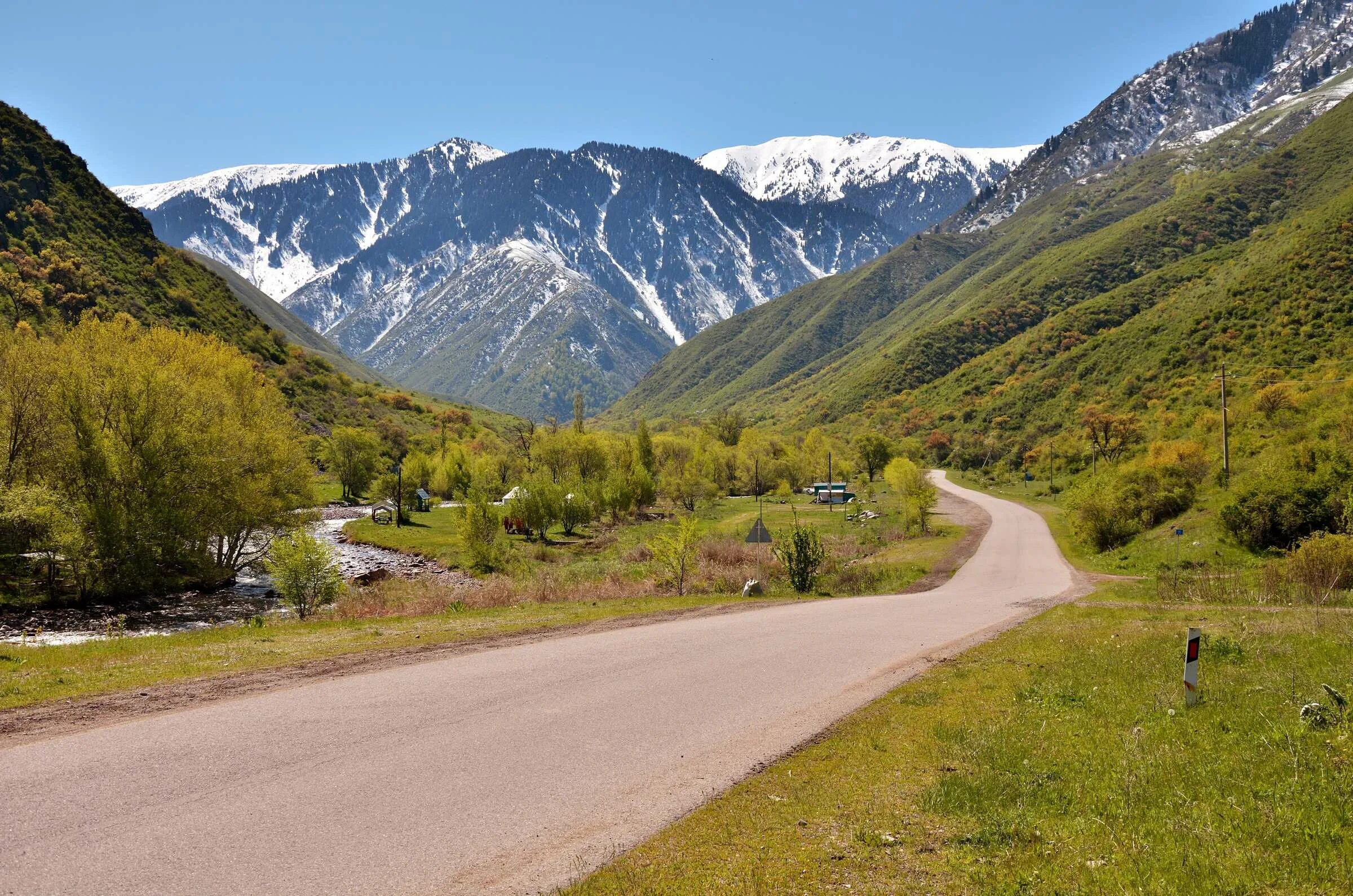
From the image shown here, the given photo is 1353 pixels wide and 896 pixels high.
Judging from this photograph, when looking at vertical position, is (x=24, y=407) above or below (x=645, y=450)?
above

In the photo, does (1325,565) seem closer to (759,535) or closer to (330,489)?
(759,535)

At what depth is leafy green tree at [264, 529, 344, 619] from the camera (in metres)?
28.0

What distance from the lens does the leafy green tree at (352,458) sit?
91.9 m

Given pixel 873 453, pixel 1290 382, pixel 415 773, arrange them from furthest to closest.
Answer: pixel 873 453 → pixel 1290 382 → pixel 415 773

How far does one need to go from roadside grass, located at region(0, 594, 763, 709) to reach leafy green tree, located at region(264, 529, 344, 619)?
6169 millimetres

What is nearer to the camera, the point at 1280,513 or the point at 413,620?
the point at 413,620

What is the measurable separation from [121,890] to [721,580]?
29795mm

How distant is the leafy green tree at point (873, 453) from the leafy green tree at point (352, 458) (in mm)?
77014

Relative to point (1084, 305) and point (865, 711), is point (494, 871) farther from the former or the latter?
point (1084, 305)

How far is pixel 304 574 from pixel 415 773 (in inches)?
909

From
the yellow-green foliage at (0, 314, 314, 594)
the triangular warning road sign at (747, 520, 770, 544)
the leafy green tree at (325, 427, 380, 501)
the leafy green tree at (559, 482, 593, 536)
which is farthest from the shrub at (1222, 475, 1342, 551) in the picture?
the leafy green tree at (325, 427, 380, 501)

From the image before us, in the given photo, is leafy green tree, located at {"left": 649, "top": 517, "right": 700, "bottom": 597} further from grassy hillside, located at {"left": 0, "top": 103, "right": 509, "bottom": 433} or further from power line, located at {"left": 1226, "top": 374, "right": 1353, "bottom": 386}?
grassy hillside, located at {"left": 0, "top": 103, "right": 509, "bottom": 433}

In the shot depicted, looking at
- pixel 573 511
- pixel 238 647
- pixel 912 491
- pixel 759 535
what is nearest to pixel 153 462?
pixel 238 647

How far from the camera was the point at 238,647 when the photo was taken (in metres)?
16.5
